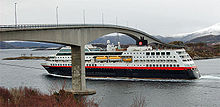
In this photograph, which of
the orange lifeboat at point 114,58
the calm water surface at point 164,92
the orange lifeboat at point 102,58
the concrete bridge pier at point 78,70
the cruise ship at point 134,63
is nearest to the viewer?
the calm water surface at point 164,92

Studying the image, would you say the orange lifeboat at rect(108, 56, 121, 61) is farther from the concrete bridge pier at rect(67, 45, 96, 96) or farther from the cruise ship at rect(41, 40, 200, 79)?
the concrete bridge pier at rect(67, 45, 96, 96)

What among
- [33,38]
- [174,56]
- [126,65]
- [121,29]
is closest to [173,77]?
[174,56]

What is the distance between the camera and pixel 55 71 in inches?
1770

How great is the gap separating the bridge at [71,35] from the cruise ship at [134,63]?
29.9 ft

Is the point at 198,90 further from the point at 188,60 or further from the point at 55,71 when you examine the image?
the point at 55,71

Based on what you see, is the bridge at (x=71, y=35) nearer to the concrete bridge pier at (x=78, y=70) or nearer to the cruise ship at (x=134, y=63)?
the concrete bridge pier at (x=78, y=70)

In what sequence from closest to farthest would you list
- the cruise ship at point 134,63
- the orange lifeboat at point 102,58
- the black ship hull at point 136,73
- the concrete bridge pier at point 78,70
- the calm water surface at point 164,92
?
the calm water surface at point 164,92 < the concrete bridge pier at point 78,70 < the black ship hull at point 136,73 < the cruise ship at point 134,63 < the orange lifeboat at point 102,58

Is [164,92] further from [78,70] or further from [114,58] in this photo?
[114,58]

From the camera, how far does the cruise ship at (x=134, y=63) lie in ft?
122

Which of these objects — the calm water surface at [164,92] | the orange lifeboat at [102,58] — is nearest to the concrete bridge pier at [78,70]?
the calm water surface at [164,92]

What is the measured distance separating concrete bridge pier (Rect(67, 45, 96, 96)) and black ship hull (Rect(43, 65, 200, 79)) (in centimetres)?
A: 1307

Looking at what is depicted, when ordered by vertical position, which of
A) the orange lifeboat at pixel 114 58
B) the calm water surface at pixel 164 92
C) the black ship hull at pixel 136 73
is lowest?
the calm water surface at pixel 164 92

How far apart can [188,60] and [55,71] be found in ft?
70.1

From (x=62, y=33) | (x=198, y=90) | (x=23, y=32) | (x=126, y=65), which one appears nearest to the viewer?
(x=23, y=32)
